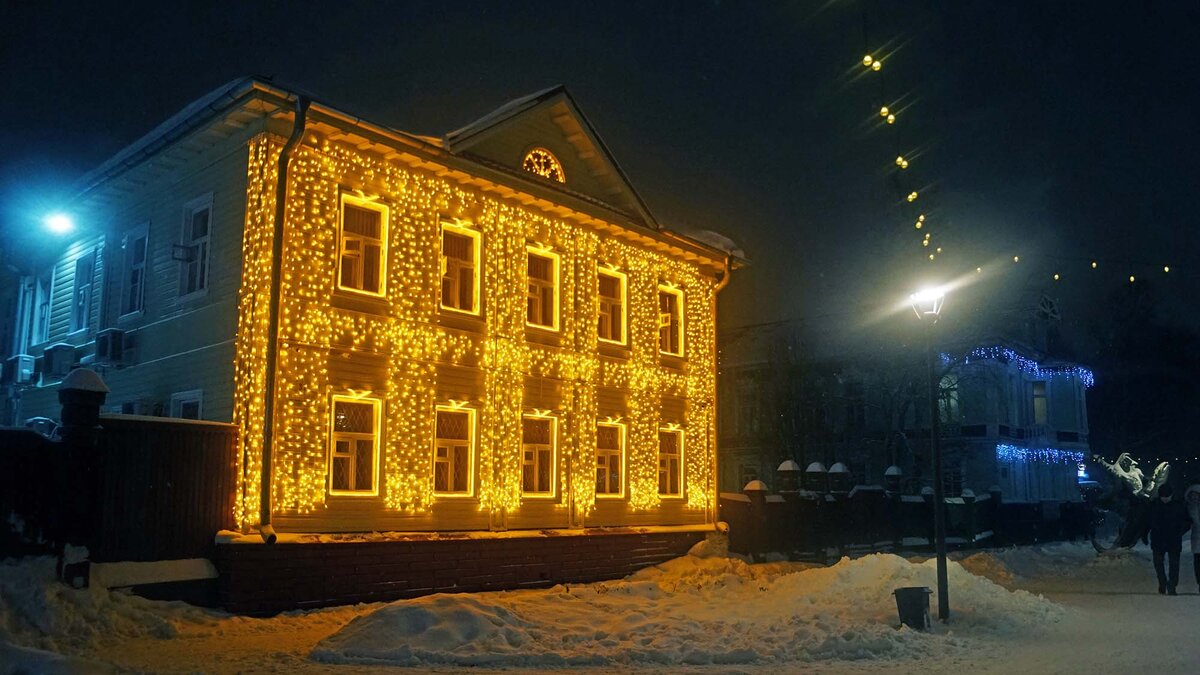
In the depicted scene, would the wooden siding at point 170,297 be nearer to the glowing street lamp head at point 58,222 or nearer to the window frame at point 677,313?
the glowing street lamp head at point 58,222

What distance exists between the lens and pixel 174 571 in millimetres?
13281

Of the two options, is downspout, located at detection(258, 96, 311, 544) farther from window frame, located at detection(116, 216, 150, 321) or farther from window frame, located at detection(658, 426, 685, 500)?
window frame, located at detection(658, 426, 685, 500)

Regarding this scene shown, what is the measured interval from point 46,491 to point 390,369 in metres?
5.70

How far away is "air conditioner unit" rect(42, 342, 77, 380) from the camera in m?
18.9

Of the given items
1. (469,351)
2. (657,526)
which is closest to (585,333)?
(469,351)

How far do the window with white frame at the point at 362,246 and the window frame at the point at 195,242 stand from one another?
2.15 meters

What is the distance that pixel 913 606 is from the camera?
12406 millimetres

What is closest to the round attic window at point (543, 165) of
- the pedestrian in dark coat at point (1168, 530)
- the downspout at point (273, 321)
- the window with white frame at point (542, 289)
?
the window with white frame at point (542, 289)

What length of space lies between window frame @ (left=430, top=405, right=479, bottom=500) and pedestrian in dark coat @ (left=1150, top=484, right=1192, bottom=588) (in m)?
12.9

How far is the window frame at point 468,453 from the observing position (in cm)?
1717

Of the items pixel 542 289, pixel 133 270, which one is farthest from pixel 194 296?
pixel 542 289

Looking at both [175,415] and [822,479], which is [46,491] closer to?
[175,415]

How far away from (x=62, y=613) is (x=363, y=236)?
7.55m

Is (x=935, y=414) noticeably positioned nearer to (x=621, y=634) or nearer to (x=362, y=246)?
(x=621, y=634)
